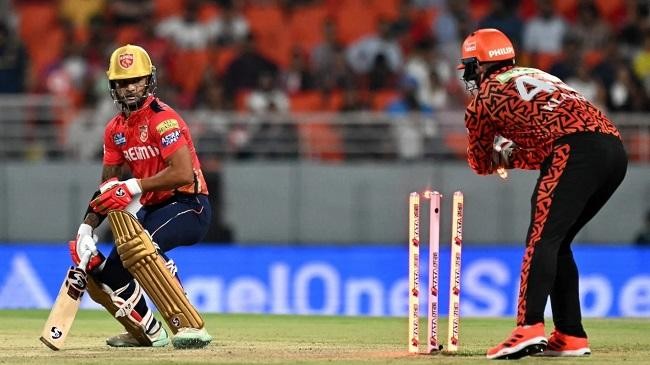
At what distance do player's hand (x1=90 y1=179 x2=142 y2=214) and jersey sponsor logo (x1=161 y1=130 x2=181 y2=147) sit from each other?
29 centimetres

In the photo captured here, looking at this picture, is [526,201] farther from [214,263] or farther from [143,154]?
[143,154]

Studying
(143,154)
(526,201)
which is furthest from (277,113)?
(143,154)

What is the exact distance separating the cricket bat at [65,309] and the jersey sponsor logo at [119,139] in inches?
29.5

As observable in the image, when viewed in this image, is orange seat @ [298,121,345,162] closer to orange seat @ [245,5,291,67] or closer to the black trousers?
orange seat @ [245,5,291,67]

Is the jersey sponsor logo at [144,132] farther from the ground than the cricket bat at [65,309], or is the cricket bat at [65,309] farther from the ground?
the jersey sponsor logo at [144,132]

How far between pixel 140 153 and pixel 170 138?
34 cm

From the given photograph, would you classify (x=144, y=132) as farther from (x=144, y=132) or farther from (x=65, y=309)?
(x=65, y=309)

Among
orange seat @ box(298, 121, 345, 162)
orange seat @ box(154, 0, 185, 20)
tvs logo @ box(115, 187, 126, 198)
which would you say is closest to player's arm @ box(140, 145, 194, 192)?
tvs logo @ box(115, 187, 126, 198)

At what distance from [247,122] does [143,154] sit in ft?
24.9

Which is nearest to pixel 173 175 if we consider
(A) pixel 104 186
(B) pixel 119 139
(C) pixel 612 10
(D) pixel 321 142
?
(A) pixel 104 186

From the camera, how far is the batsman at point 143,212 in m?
8.60

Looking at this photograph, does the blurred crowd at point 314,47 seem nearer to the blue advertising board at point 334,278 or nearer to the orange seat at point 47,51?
the orange seat at point 47,51

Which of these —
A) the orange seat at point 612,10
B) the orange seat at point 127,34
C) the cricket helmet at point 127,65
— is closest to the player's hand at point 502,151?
the cricket helmet at point 127,65

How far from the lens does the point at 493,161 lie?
8.62 meters
